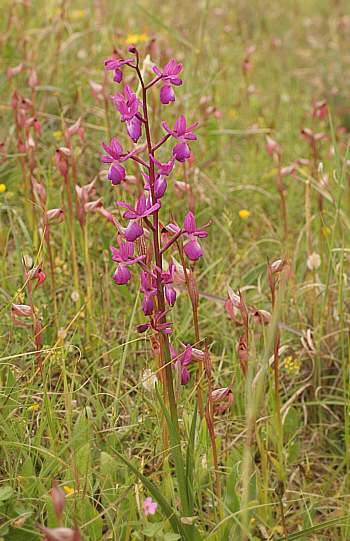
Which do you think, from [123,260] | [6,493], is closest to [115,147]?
[123,260]

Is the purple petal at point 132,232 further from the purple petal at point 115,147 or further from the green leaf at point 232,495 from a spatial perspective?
the green leaf at point 232,495

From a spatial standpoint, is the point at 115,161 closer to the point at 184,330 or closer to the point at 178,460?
the point at 178,460

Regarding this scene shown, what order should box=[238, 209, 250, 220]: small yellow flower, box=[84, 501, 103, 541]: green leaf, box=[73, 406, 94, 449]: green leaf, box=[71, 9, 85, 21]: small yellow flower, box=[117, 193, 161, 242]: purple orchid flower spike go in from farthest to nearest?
box=[71, 9, 85, 21]: small yellow flower → box=[238, 209, 250, 220]: small yellow flower → box=[73, 406, 94, 449]: green leaf → box=[84, 501, 103, 541]: green leaf → box=[117, 193, 161, 242]: purple orchid flower spike

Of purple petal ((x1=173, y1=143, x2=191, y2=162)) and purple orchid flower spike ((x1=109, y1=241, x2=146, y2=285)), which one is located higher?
purple petal ((x1=173, y1=143, x2=191, y2=162))

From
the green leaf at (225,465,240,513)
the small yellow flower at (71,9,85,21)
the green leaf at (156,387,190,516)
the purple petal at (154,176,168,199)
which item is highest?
the small yellow flower at (71,9,85,21)

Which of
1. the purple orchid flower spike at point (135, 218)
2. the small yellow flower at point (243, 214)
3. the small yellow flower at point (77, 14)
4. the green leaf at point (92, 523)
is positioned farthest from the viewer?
the small yellow flower at point (77, 14)

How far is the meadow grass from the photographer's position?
3.93ft

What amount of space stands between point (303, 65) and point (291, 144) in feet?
7.47

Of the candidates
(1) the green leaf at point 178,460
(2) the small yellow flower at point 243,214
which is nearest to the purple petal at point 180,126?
(1) the green leaf at point 178,460

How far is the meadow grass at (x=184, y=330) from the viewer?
3.93ft

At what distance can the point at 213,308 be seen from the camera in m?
2.18

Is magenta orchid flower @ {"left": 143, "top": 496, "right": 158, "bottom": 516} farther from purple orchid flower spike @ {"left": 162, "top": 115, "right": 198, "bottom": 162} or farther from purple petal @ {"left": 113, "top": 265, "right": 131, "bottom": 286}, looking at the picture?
purple orchid flower spike @ {"left": 162, "top": 115, "right": 198, "bottom": 162}

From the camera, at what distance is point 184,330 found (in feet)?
6.19

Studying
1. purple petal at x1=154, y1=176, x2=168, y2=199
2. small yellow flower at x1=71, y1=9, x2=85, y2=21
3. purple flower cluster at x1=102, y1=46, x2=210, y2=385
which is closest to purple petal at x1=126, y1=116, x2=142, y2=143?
purple flower cluster at x1=102, y1=46, x2=210, y2=385
